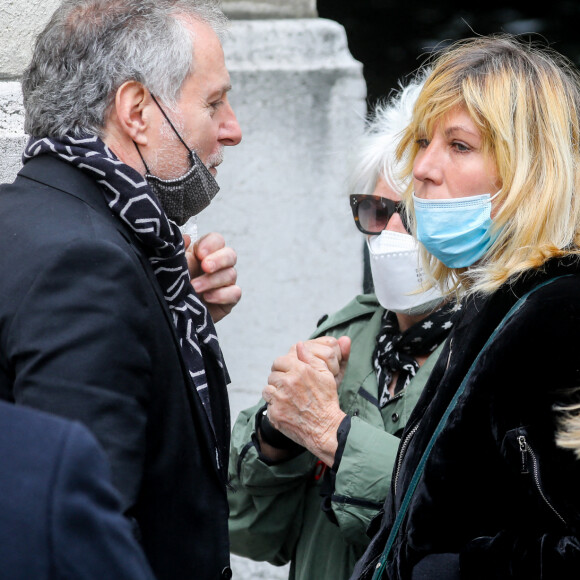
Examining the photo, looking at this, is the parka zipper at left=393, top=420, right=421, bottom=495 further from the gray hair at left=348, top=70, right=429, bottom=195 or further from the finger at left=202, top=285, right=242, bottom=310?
the gray hair at left=348, top=70, right=429, bottom=195

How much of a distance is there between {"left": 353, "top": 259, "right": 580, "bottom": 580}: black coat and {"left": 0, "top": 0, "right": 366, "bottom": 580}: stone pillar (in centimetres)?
198

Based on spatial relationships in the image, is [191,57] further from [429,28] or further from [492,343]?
[429,28]

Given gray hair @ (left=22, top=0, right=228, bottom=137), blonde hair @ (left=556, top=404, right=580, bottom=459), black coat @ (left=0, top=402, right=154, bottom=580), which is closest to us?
black coat @ (left=0, top=402, right=154, bottom=580)

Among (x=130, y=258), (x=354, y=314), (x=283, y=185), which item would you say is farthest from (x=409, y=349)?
(x=283, y=185)

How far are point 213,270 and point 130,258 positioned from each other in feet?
2.31

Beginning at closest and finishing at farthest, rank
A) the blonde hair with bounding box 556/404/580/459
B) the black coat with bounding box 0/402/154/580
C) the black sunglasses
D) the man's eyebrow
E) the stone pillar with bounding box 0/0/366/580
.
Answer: the black coat with bounding box 0/402/154/580 < the blonde hair with bounding box 556/404/580/459 < the man's eyebrow < the black sunglasses < the stone pillar with bounding box 0/0/366/580

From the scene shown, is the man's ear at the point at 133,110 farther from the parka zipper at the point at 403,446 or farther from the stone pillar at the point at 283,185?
the stone pillar at the point at 283,185

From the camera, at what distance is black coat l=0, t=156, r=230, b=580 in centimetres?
151

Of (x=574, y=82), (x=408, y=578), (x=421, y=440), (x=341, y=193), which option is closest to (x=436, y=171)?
(x=574, y=82)

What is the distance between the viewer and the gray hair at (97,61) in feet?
6.14

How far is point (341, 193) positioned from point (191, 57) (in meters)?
1.79

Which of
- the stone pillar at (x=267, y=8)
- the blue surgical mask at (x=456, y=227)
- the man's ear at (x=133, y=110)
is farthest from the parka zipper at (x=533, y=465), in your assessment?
the stone pillar at (x=267, y=8)

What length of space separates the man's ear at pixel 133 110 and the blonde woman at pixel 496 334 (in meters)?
0.58

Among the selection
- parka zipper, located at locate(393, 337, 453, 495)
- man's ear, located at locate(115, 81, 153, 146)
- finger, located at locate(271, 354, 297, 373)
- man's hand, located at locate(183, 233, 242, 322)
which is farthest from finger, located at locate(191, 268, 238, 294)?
parka zipper, located at locate(393, 337, 453, 495)
